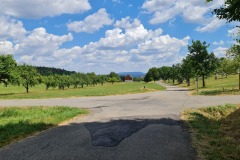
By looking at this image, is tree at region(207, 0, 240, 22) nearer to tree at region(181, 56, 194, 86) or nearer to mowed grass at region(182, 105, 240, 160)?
mowed grass at region(182, 105, 240, 160)

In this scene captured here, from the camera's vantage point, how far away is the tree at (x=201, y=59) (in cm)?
6178

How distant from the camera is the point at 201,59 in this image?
205 ft

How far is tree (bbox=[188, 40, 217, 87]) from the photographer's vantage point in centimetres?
6178

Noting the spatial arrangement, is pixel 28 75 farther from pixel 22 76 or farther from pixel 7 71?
pixel 7 71

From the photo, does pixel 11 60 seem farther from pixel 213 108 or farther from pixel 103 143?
pixel 103 143

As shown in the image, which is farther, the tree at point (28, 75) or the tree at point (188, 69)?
the tree at point (28, 75)

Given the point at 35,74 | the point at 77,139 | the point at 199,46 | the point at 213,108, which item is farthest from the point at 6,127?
the point at 35,74

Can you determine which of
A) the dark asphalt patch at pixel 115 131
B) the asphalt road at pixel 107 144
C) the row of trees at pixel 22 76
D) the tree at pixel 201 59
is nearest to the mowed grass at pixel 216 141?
the asphalt road at pixel 107 144

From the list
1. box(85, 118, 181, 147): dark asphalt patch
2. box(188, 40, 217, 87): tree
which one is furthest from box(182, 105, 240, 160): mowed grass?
box(188, 40, 217, 87): tree

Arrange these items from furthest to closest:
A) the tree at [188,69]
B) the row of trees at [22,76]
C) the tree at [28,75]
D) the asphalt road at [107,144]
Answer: the tree at [28,75] → the tree at [188,69] → the row of trees at [22,76] → the asphalt road at [107,144]

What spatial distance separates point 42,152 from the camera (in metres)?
9.34

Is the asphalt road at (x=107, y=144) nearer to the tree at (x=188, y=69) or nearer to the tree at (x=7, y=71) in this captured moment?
the tree at (x=7, y=71)

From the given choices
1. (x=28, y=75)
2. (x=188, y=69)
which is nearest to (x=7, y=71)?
(x=28, y=75)

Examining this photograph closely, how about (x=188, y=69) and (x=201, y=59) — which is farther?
(x=188, y=69)
